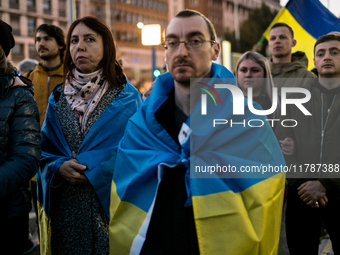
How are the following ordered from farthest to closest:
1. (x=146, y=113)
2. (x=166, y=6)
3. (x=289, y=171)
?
(x=166, y=6)
(x=289, y=171)
(x=146, y=113)

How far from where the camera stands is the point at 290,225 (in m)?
3.46

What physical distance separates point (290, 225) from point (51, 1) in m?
49.9

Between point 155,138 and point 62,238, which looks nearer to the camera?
point 155,138

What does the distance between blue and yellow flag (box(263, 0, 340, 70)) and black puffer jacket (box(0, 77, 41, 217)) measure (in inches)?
192

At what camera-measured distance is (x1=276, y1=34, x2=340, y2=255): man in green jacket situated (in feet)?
10.3

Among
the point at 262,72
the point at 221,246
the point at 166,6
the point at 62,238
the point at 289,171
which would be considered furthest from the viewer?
the point at 166,6

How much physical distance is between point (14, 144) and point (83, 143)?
1.69ft

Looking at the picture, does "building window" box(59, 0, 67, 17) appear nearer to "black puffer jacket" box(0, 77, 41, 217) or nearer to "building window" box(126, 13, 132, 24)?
"building window" box(126, 13, 132, 24)

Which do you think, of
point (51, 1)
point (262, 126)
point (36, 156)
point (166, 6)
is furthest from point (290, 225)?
point (166, 6)

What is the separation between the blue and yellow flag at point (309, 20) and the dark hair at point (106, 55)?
3.98 meters

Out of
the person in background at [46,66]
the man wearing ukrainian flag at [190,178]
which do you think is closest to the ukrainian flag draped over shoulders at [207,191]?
the man wearing ukrainian flag at [190,178]

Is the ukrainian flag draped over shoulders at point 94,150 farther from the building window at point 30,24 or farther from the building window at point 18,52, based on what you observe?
the building window at point 30,24


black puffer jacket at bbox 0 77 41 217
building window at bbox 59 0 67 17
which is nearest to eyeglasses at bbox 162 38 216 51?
black puffer jacket at bbox 0 77 41 217

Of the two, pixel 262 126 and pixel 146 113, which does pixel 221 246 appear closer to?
pixel 262 126
